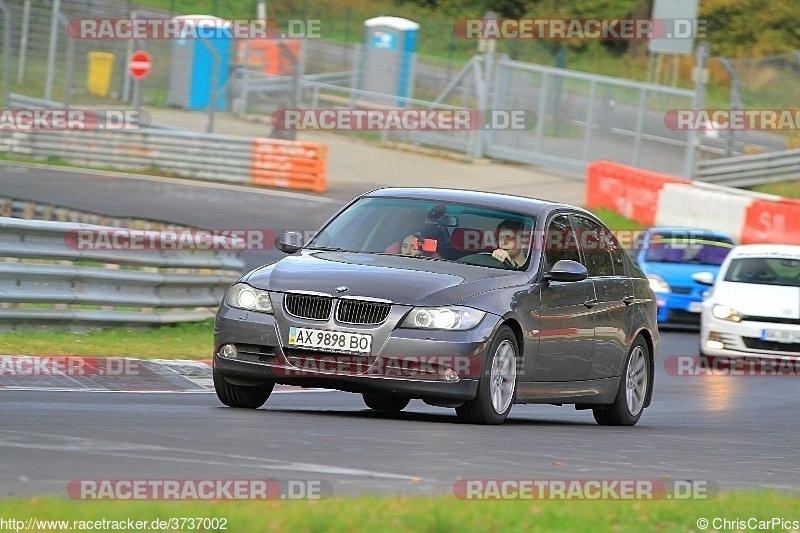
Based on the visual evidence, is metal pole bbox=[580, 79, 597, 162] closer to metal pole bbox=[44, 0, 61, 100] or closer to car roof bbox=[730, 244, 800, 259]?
metal pole bbox=[44, 0, 61, 100]

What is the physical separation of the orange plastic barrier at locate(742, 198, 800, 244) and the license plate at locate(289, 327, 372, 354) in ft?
63.2

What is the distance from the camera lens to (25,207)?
75.5 feet

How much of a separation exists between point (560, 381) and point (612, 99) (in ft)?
87.8

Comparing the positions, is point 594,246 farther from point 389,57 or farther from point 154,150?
point 389,57

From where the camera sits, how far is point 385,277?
10.1 meters

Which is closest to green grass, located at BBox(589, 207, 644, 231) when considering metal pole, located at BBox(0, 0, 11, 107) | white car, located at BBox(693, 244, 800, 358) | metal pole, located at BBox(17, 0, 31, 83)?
white car, located at BBox(693, 244, 800, 358)

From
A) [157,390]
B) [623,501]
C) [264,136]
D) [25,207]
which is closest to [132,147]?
[264,136]

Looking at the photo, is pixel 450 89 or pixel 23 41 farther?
pixel 450 89

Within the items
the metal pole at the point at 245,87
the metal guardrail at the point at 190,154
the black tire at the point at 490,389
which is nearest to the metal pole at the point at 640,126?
the metal guardrail at the point at 190,154

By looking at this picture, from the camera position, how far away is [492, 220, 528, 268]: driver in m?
10.9

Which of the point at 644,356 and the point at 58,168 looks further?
the point at 58,168

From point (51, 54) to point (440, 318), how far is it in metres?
31.7

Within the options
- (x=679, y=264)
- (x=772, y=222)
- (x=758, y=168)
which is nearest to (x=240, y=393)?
(x=679, y=264)

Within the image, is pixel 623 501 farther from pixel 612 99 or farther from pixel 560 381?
pixel 612 99
